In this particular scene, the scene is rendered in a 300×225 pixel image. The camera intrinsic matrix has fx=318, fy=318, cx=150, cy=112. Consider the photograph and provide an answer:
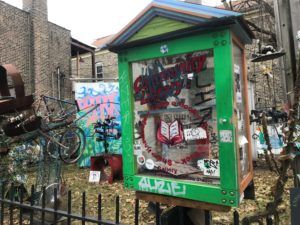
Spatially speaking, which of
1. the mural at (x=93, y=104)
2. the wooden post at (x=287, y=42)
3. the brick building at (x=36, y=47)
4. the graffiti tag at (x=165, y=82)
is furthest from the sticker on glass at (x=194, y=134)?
the brick building at (x=36, y=47)

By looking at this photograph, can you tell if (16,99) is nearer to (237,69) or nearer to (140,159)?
(140,159)

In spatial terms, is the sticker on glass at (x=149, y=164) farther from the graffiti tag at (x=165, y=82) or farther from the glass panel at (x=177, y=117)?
the graffiti tag at (x=165, y=82)

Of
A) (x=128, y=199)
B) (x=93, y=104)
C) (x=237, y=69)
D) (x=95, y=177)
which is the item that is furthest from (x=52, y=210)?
(x=93, y=104)

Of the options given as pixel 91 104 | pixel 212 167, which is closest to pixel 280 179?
pixel 212 167

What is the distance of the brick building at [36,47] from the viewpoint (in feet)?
37.7

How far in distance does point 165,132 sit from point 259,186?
16.0ft

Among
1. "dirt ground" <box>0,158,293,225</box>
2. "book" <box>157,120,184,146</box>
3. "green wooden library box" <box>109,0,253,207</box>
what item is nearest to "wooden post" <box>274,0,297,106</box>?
"green wooden library box" <box>109,0,253,207</box>

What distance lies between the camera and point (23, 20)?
39.8 ft

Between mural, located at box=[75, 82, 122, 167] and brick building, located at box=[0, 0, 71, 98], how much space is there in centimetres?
250

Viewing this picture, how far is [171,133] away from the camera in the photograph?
182 cm

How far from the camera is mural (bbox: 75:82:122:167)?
10.2 meters

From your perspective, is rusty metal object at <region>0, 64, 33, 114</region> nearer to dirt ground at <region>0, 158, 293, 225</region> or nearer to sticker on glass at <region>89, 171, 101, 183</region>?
dirt ground at <region>0, 158, 293, 225</region>

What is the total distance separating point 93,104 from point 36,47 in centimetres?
410

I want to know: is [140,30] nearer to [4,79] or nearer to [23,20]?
[4,79]
